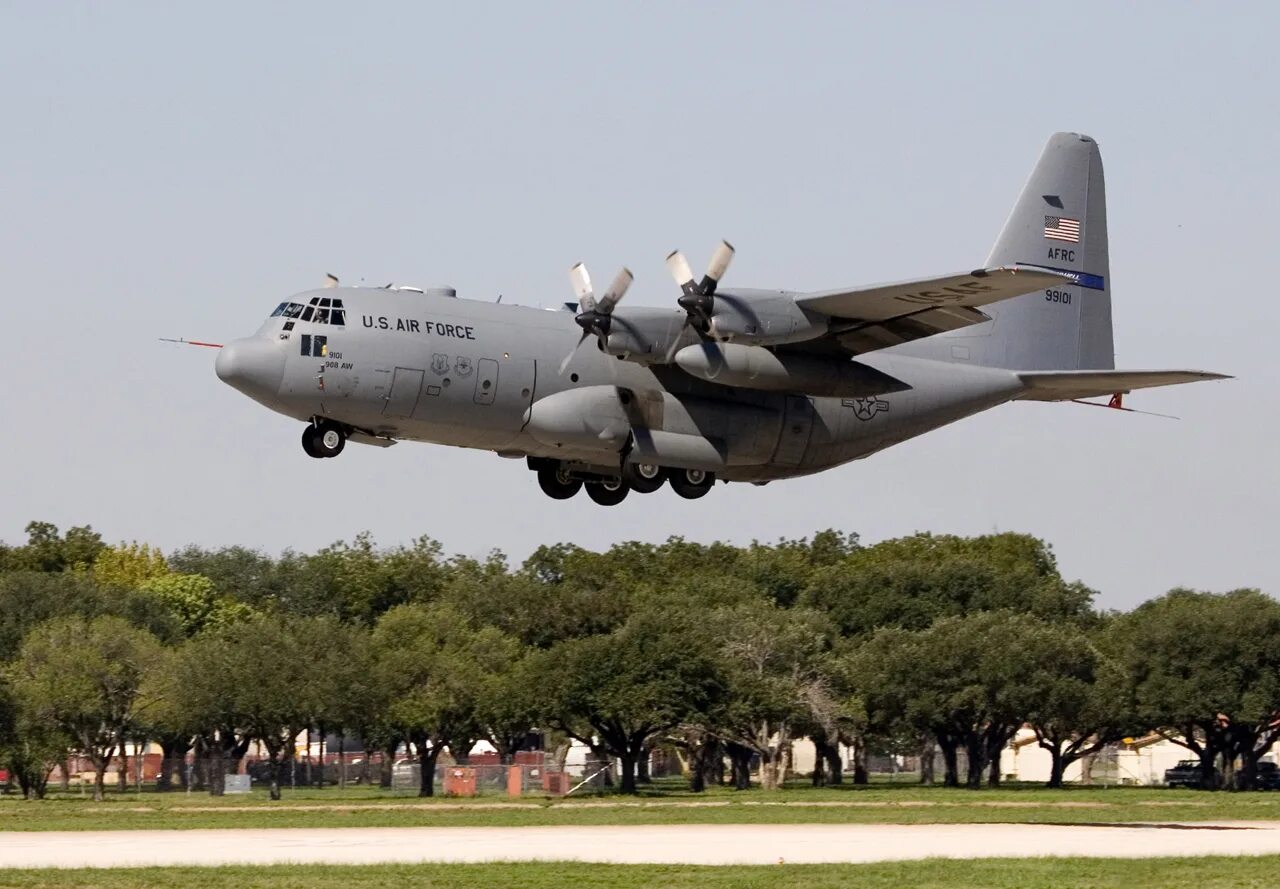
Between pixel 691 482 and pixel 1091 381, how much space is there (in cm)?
912

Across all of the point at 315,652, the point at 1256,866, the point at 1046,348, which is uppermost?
the point at 1046,348

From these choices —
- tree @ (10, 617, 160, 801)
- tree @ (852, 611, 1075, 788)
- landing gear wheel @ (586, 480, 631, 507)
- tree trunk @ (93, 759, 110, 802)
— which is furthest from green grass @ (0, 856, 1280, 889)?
tree @ (852, 611, 1075, 788)

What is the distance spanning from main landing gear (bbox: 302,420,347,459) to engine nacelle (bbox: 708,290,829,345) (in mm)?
7607

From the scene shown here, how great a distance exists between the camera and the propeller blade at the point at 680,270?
125 ft

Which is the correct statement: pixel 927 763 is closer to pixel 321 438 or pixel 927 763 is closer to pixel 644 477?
pixel 644 477

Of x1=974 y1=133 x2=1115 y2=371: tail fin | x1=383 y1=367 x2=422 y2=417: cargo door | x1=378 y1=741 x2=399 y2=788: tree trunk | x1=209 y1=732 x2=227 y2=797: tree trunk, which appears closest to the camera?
x1=383 y1=367 x2=422 y2=417: cargo door

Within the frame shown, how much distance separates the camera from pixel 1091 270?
47281 millimetres

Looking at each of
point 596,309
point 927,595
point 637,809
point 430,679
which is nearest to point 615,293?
point 596,309

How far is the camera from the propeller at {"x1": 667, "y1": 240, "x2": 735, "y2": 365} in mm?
37756

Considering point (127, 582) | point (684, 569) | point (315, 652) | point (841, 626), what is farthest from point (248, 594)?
point (315, 652)

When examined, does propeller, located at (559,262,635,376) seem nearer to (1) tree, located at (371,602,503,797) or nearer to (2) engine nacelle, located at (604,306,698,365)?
(2) engine nacelle, located at (604,306,698,365)

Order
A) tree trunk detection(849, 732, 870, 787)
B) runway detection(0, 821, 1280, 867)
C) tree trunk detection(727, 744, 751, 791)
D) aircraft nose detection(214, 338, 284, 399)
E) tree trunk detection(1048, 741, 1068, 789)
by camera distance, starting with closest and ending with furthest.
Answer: aircraft nose detection(214, 338, 284, 399)
runway detection(0, 821, 1280, 867)
tree trunk detection(727, 744, 751, 791)
tree trunk detection(1048, 741, 1068, 789)
tree trunk detection(849, 732, 870, 787)

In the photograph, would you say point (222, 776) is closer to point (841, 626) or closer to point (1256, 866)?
point (841, 626)

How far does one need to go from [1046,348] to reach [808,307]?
401 inches
